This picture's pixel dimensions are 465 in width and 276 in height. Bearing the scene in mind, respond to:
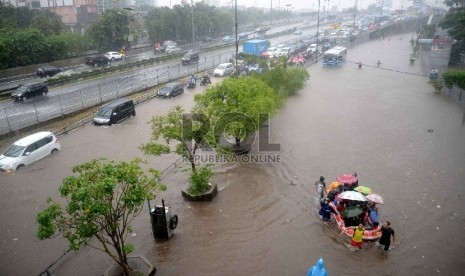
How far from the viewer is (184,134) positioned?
47.9 ft

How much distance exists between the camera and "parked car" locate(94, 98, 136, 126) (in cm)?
2514

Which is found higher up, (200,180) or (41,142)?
(41,142)

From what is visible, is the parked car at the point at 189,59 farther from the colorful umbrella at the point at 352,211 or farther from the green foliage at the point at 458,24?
the colorful umbrella at the point at 352,211

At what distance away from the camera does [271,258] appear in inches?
452

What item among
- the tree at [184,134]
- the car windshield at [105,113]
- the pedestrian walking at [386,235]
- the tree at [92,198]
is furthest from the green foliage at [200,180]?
the car windshield at [105,113]

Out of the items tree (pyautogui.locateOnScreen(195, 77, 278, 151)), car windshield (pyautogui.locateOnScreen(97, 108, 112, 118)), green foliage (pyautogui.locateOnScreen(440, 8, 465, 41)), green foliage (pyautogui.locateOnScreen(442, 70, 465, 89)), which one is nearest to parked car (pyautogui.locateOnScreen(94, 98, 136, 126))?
car windshield (pyautogui.locateOnScreen(97, 108, 112, 118))

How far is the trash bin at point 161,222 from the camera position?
1227cm

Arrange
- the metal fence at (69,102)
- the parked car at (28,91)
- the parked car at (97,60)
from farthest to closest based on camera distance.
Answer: the parked car at (97,60), the parked car at (28,91), the metal fence at (69,102)

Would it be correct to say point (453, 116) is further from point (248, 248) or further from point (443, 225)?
point (248, 248)

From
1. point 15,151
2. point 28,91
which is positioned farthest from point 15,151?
point 28,91

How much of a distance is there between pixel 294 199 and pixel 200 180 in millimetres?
4293

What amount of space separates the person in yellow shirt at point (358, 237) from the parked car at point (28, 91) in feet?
97.6

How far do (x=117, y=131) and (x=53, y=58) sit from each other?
104ft

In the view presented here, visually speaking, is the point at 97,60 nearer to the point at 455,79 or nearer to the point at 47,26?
the point at 47,26
